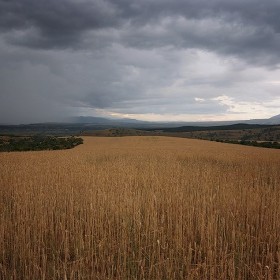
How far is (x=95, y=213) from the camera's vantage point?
564 cm

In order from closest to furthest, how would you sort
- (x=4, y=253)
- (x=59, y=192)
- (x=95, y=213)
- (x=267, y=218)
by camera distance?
(x=4, y=253) → (x=267, y=218) → (x=95, y=213) → (x=59, y=192)

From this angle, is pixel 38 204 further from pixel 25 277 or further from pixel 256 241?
pixel 256 241

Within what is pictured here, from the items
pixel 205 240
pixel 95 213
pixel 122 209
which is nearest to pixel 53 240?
pixel 95 213

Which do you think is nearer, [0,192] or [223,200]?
[223,200]

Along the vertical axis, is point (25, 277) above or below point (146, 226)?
below

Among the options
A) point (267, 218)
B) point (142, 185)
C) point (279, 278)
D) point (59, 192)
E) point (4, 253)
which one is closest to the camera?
point (279, 278)

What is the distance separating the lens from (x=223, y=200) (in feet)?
21.4

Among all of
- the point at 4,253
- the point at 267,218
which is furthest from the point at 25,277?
the point at 267,218

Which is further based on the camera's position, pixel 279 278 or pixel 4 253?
pixel 4 253

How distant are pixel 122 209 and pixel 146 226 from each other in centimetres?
125

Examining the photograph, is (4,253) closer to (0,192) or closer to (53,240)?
(53,240)

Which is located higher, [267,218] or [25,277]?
[267,218]

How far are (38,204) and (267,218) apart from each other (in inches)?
225

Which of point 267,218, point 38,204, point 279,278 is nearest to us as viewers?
point 279,278
